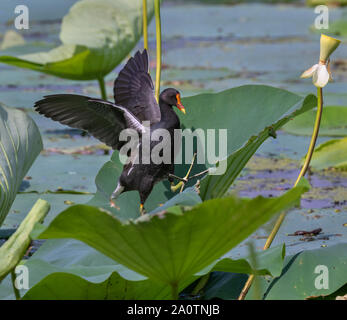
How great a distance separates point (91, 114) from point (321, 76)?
0.49 metres

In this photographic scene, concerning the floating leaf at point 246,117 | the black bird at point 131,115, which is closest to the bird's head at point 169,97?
the black bird at point 131,115

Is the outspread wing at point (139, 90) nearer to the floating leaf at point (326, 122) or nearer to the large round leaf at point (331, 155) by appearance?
the large round leaf at point (331, 155)

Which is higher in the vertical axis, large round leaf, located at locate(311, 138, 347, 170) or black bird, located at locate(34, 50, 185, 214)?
large round leaf, located at locate(311, 138, 347, 170)

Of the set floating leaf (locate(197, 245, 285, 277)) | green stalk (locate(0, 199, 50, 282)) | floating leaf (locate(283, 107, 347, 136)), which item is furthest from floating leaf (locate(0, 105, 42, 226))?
floating leaf (locate(283, 107, 347, 136))

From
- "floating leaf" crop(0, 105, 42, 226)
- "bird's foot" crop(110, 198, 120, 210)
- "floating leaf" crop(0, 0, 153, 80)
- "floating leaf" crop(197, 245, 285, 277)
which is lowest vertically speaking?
"floating leaf" crop(197, 245, 285, 277)

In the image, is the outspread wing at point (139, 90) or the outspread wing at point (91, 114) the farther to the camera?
the outspread wing at point (139, 90)

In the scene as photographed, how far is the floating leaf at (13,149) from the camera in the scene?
136cm

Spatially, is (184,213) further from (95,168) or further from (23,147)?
(95,168)

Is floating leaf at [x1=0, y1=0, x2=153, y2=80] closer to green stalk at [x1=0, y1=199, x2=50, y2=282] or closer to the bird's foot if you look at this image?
the bird's foot

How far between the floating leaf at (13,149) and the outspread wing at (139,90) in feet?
0.81

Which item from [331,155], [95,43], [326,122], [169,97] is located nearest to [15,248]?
[169,97]

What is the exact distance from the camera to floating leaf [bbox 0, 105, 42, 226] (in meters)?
1.36

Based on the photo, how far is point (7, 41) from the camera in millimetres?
3951
